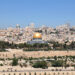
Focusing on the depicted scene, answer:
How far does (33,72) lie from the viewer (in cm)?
2941

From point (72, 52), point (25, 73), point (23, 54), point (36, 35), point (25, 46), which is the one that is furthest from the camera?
point (36, 35)

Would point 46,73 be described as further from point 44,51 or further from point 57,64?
point 44,51

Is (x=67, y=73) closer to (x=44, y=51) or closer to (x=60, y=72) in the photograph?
(x=60, y=72)

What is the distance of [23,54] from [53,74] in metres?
23.0

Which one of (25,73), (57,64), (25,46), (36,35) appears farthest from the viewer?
(36,35)

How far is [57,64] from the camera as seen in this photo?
36.5 meters

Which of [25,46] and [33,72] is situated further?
[25,46]

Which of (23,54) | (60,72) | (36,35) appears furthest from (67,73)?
(36,35)

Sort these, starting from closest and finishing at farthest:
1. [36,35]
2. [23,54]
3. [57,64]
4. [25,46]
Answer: [57,64], [23,54], [25,46], [36,35]

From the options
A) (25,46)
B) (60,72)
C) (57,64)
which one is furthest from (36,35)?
(60,72)

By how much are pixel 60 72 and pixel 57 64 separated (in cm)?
688

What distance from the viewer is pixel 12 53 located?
51.9 meters

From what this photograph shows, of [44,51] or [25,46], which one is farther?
[25,46]

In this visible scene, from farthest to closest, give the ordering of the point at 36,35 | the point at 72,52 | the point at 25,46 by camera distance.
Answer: the point at 36,35
the point at 25,46
the point at 72,52
